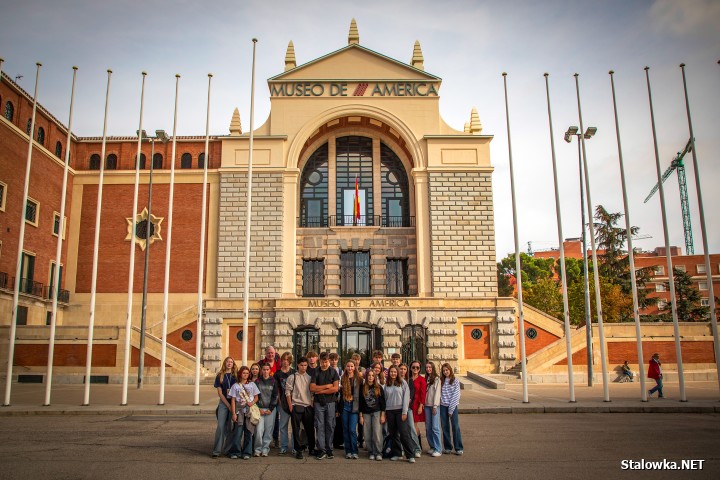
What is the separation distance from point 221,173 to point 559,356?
21532mm

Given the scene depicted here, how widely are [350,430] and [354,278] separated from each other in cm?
2438

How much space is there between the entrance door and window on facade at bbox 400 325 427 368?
1.50m

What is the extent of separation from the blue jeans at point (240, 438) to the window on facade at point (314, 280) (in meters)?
24.0

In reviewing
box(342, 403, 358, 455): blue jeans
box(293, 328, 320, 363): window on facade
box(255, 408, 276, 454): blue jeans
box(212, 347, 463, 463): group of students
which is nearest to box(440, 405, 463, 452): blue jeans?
box(212, 347, 463, 463): group of students

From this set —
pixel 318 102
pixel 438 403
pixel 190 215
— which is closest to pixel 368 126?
pixel 318 102

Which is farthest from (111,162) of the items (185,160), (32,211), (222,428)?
(222,428)

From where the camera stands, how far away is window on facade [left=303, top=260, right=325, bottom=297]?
35.2m

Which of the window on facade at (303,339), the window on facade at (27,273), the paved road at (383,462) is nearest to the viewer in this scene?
the paved road at (383,462)

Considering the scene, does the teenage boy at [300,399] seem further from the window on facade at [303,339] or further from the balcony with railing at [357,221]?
the balcony with railing at [357,221]

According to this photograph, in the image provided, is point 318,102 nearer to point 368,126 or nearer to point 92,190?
point 368,126

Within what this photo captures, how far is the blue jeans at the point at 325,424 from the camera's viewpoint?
1093 cm

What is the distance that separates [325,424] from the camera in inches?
438

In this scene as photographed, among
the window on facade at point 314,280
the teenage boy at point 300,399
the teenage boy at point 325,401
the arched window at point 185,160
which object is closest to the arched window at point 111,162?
the arched window at point 185,160

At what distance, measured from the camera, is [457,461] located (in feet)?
34.5
